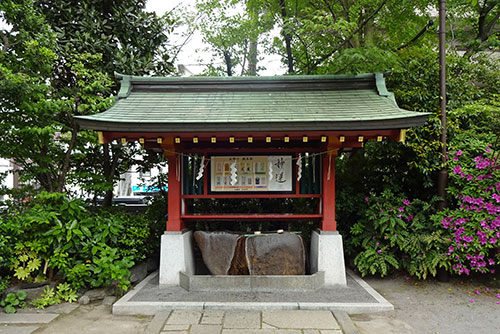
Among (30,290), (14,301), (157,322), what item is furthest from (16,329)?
(157,322)

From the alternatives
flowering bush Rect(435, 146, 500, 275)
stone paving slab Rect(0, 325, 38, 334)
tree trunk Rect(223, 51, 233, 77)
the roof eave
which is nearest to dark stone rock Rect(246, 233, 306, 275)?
Result: the roof eave

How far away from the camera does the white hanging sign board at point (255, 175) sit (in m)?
6.07

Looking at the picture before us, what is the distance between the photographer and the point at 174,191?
5996 millimetres

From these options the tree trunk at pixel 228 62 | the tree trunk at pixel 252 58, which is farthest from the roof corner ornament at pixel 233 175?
the tree trunk at pixel 252 58

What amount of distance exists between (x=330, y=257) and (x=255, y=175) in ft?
7.23

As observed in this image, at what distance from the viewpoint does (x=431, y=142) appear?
618 cm

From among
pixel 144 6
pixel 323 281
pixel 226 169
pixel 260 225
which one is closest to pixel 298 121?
pixel 226 169

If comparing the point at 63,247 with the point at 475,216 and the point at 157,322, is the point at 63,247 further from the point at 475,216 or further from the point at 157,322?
the point at 475,216

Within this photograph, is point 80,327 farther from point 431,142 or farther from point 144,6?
point 144,6

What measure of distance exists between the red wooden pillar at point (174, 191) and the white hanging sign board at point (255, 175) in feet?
2.26

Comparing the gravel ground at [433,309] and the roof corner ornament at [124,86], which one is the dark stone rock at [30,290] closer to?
the roof corner ornament at [124,86]

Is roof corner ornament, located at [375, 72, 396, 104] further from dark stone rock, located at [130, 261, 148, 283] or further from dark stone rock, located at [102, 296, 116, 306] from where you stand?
dark stone rock, located at [102, 296, 116, 306]

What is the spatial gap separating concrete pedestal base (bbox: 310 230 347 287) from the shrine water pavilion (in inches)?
0.7

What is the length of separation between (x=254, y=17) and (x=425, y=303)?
11070mm
